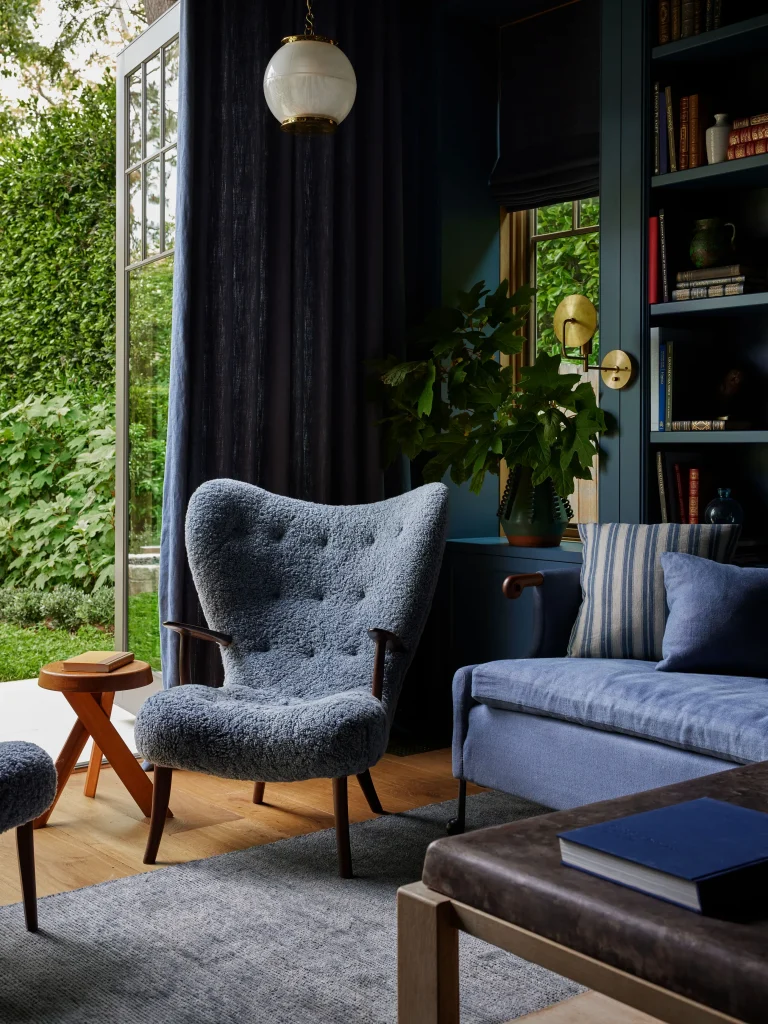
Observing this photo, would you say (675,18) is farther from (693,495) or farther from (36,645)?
(36,645)

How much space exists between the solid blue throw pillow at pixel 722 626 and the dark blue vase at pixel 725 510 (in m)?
0.62

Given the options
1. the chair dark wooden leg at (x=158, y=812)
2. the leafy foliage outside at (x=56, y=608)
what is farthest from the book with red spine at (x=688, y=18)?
the leafy foliage outside at (x=56, y=608)

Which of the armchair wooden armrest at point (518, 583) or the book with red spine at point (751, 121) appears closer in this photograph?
the armchair wooden armrest at point (518, 583)

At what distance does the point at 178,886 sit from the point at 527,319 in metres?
2.70

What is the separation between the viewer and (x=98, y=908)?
2.40 m

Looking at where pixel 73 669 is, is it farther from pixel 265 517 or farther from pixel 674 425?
pixel 674 425

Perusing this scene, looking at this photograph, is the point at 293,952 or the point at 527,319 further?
the point at 527,319

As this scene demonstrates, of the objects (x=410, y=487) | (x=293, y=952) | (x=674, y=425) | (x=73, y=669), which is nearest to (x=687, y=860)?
(x=293, y=952)

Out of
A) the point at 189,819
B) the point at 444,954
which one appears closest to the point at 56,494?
the point at 189,819

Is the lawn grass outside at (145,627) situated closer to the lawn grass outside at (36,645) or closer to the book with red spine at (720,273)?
the book with red spine at (720,273)

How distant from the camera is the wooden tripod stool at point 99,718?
2.96 m

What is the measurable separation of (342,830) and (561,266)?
8.23 ft

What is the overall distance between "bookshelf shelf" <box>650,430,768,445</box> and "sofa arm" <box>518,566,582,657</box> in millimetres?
665

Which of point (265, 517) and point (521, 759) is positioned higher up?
point (265, 517)
